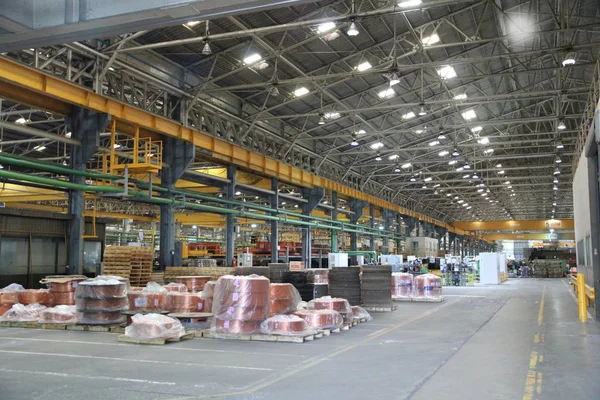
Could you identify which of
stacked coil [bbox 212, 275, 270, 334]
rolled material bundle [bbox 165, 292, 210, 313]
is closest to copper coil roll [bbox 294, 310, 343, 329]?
stacked coil [bbox 212, 275, 270, 334]

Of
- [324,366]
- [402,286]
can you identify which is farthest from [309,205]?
[324,366]

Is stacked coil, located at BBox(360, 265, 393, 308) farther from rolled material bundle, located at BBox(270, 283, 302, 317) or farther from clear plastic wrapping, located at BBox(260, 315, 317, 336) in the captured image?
clear plastic wrapping, located at BBox(260, 315, 317, 336)

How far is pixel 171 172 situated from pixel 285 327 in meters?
11.6

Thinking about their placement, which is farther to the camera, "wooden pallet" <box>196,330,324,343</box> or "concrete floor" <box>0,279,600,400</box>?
"wooden pallet" <box>196,330,324,343</box>

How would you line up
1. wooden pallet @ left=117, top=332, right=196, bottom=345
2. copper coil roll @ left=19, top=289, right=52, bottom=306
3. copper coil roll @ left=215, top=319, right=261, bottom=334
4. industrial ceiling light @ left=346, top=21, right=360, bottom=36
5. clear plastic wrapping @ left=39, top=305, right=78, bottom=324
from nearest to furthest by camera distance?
wooden pallet @ left=117, top=332, right=196, bottom=345, copper coil roll @ left=215, top=319, right=261, bottom=334, clear plastic wrapping @ left=39, top=305, right=78, bottom=324, copper coil roll @ left=19, top=289, right=52, bottom=306, industrial ceiling light @ left=346, top=21, right=360, bottom=36

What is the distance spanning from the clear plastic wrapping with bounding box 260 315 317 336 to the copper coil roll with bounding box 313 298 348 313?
1.87 m

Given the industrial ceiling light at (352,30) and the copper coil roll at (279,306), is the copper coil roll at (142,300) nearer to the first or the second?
the copper coil roll at (279,306)

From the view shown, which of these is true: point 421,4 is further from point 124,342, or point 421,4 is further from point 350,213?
point 350,213

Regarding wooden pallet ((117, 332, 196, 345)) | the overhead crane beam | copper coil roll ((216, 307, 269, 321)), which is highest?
the overhead crane beam

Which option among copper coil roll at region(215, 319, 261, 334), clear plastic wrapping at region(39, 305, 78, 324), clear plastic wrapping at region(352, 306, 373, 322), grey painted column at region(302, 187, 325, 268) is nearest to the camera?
copper coil roll at region(215, 319, 261, 334)

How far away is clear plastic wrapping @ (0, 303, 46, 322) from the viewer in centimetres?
1192

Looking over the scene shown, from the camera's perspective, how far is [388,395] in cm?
596

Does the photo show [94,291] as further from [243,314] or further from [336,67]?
[336,67]

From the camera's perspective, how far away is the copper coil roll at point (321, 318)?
11.1 meters
